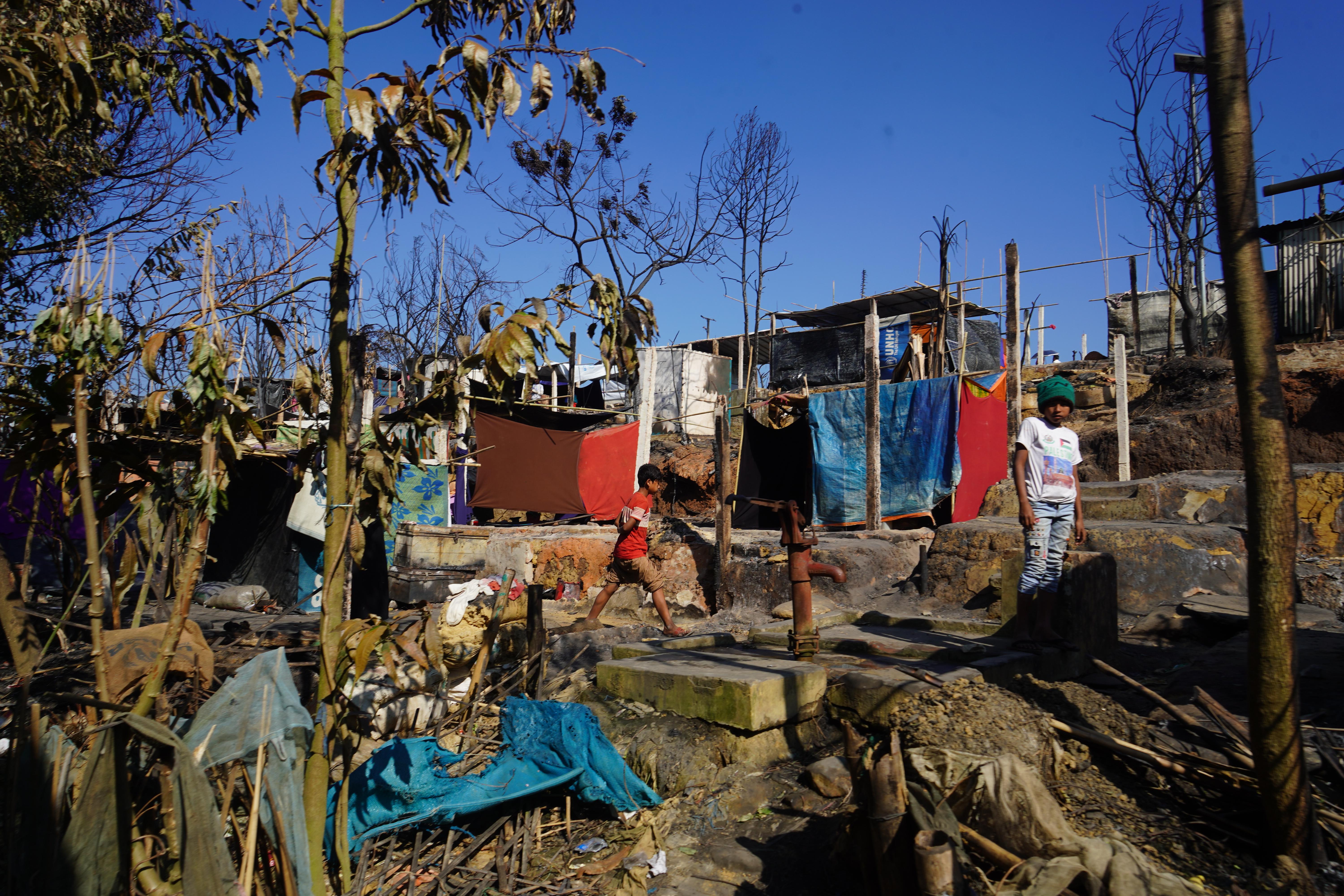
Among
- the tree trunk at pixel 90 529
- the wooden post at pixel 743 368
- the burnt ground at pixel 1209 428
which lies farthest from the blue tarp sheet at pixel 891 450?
the tree trunk at pixel 90 529

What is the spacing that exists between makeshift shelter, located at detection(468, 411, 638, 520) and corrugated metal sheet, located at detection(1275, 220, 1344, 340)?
514 inches

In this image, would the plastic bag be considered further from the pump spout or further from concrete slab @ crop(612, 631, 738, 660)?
the pump spout

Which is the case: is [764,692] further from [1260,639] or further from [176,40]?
[176,40]

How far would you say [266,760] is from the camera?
2.11m

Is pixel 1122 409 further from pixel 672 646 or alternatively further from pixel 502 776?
pixel 502 776

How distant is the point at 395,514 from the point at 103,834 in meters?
9.37

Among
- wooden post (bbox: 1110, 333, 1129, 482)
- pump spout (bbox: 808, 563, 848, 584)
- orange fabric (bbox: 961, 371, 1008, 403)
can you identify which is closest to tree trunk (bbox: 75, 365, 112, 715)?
pump spout (bbox: 808, 563, 848, 584)

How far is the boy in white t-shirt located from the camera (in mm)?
4332

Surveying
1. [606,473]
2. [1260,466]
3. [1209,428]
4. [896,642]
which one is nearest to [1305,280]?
[1209,428]

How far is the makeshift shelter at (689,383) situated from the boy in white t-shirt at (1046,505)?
17239mm

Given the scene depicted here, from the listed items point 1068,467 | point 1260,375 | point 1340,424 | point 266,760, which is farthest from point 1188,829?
point 1340,424

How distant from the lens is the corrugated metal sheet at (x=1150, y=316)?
21.4 metres

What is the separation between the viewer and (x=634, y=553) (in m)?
6.79

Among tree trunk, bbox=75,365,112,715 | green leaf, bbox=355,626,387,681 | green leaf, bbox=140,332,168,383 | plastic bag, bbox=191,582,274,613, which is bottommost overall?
plastic bag, bbox=191,582,274,613
